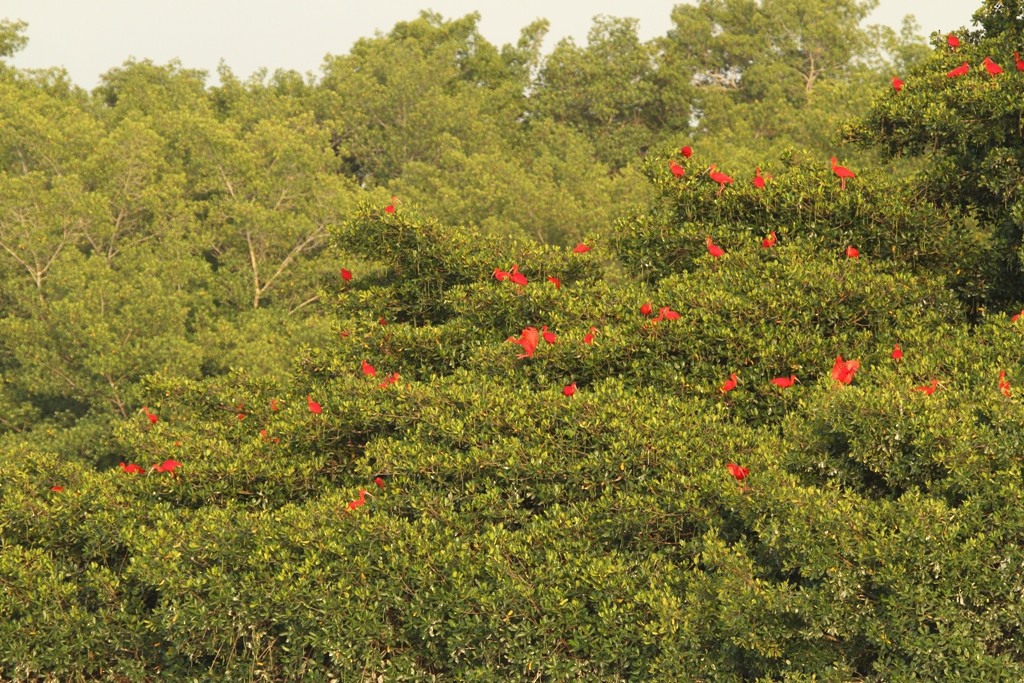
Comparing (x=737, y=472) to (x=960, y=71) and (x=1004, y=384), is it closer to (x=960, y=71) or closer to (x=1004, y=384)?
(x=1004, y=384)

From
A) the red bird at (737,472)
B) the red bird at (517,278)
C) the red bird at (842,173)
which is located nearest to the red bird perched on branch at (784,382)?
the red bird at (737,472)

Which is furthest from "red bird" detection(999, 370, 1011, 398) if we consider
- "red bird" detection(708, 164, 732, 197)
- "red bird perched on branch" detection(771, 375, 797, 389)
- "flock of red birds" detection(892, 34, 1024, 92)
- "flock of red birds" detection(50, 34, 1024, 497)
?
"red bird" detection(708, 164, 732, 197)

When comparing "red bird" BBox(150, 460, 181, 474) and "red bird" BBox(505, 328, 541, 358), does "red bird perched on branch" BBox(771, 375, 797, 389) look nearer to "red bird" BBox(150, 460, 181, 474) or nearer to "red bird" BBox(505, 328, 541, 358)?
"red bird" BBox(505, 328, 541, 358)

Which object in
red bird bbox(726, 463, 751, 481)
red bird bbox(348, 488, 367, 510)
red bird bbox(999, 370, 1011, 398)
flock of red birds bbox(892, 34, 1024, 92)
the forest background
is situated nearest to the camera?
the forest background

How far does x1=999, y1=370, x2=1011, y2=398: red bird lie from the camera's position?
7.86 m

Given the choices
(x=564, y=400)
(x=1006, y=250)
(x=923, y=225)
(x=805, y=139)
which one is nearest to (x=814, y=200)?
(x=923, y=225)

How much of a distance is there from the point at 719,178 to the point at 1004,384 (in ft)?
10.6

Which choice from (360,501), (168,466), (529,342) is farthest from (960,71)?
(168,466)

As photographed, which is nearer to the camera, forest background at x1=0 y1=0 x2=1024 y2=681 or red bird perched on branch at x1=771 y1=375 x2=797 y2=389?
forest background at x1=0 y1=0 x2=1024 y2=681

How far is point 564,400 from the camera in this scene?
8.73 meters

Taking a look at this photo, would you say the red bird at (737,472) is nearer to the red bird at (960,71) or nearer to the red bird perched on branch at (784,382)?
the red bird perched on branch at (784,382)

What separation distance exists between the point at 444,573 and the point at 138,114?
3404 centimetres

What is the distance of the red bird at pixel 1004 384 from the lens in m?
7.86

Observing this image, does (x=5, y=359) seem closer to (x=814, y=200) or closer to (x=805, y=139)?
(x=805, y=139)
